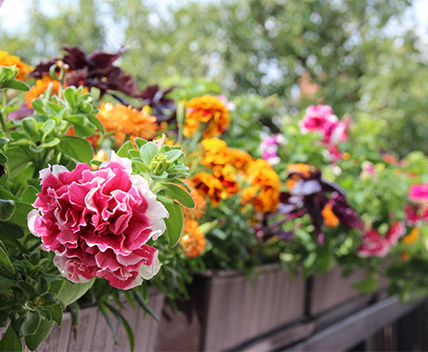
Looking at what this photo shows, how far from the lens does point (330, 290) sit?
3.76ft

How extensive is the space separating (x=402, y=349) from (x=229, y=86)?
2465 millimetres

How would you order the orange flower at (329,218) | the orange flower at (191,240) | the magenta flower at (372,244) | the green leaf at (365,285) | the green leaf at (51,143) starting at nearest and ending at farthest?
the green leaf at (51,143) < the orange flower at (191,240) < the orange flower at (329,218) < the magenta flower at (372,244) < the green leaf at (365,285)

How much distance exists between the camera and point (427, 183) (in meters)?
1.31

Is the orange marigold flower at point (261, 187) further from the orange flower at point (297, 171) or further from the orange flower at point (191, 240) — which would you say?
the orange flower at point (191, 240)

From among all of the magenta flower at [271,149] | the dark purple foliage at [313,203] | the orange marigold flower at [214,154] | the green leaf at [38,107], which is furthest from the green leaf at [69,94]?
the magenta flower at [271,149]

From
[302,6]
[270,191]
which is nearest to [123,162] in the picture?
[270,191]

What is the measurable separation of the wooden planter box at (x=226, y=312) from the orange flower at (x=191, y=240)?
14cm

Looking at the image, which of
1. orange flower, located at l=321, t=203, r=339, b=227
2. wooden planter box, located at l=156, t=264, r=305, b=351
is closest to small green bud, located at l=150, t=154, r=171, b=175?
wooden planter box, located at l=156, t=264, r=305, b=351

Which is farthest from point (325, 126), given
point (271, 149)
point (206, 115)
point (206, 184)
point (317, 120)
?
point (206, 184)

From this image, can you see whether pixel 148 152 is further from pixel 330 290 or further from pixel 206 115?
pixel 330 290

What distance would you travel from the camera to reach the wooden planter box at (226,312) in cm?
71

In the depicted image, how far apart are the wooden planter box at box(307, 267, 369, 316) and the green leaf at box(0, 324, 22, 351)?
782 millimetres

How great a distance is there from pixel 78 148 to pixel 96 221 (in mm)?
169

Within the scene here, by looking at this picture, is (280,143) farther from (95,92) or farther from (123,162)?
(123,162)
